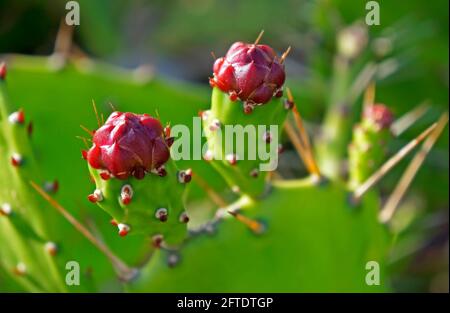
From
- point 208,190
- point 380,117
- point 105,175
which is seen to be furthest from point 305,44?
point 105,175

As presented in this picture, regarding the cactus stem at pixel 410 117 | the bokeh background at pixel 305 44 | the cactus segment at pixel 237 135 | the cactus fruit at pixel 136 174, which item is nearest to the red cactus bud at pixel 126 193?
the cactus fruit at pixel 136 174

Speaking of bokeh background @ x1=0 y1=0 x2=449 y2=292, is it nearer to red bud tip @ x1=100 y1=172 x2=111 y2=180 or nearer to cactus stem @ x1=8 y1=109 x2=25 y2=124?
cactus stem @ x1=8 y1=109 x2=25 y2=124

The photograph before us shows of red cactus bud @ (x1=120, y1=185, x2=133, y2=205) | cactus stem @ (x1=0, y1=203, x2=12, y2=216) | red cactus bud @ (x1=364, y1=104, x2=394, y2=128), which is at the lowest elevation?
red cactus bud @ (x1=120, y1=185, x2=133, y2=205)

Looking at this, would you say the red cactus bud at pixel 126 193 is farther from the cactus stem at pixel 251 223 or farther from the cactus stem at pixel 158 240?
the cactus stem at pixel 251 223

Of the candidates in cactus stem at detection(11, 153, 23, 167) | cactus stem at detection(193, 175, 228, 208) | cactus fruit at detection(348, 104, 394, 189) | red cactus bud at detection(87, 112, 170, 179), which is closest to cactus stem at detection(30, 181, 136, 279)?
cactus stem at detection(11, 153, 23, 167)

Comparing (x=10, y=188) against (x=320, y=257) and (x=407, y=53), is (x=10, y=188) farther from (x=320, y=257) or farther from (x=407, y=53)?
(x=407, y=53)
